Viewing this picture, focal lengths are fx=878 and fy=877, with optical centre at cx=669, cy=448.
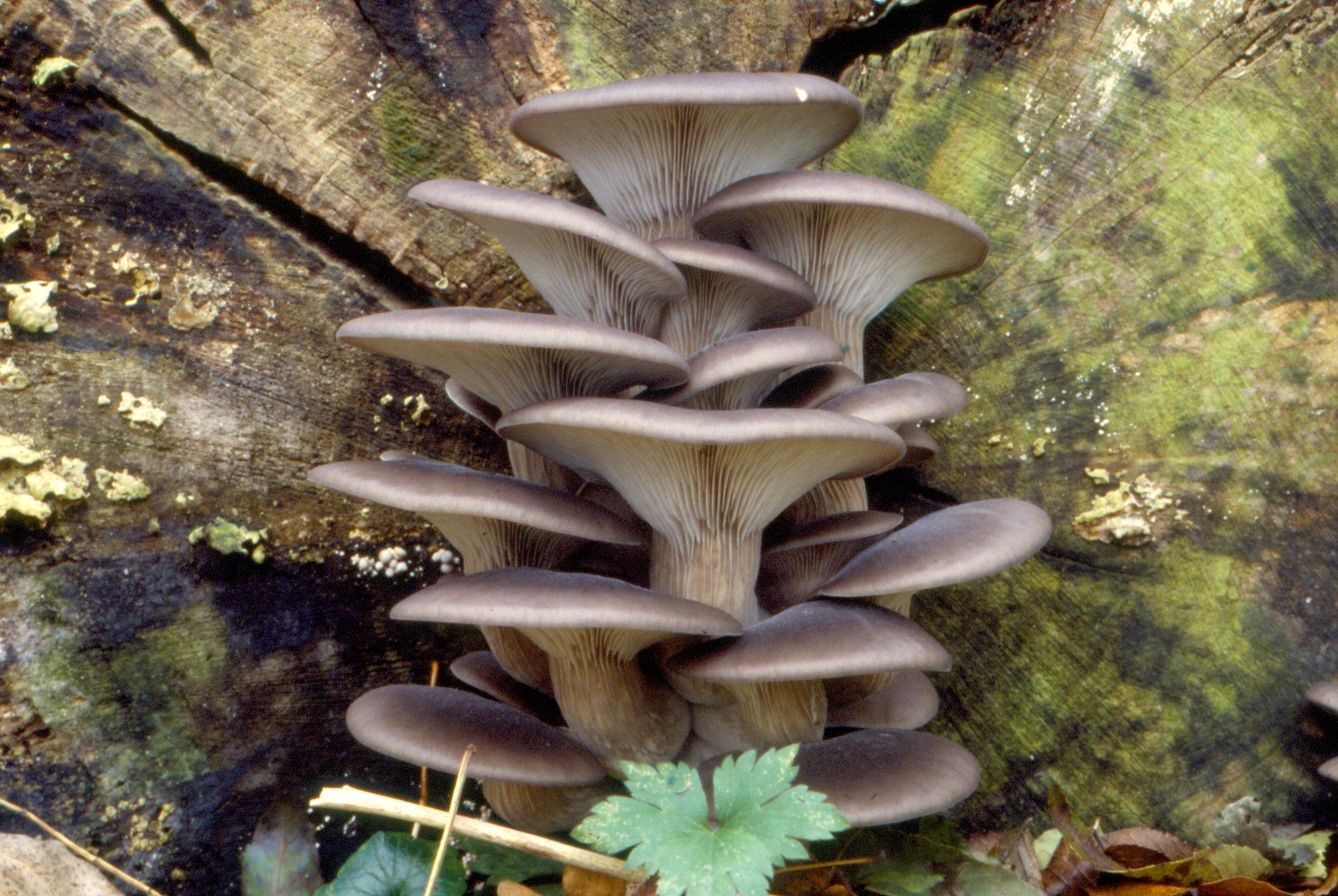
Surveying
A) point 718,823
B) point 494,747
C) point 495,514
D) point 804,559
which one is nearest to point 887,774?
point 718,823

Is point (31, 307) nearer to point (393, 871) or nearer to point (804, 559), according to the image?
point (393, 871)

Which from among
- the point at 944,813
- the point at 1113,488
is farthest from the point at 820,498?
the point at 944,813

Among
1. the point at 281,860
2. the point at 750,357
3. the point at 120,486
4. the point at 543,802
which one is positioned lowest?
the point at 281,860

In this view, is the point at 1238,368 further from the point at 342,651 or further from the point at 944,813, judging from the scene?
the point at 342,651

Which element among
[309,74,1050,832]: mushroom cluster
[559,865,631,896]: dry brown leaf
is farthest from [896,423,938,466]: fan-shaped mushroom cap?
[559,865,631,896]: dry brown leaf

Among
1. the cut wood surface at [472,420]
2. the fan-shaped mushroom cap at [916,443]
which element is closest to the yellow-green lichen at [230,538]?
the cut wood surface at [472,420]

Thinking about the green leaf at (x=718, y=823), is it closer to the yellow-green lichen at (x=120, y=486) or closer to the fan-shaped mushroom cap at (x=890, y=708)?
the fan-shaped mushroom cap at (x=890, y=708)

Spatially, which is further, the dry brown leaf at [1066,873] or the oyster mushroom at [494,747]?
the dry brown leaf at [1066,873]
